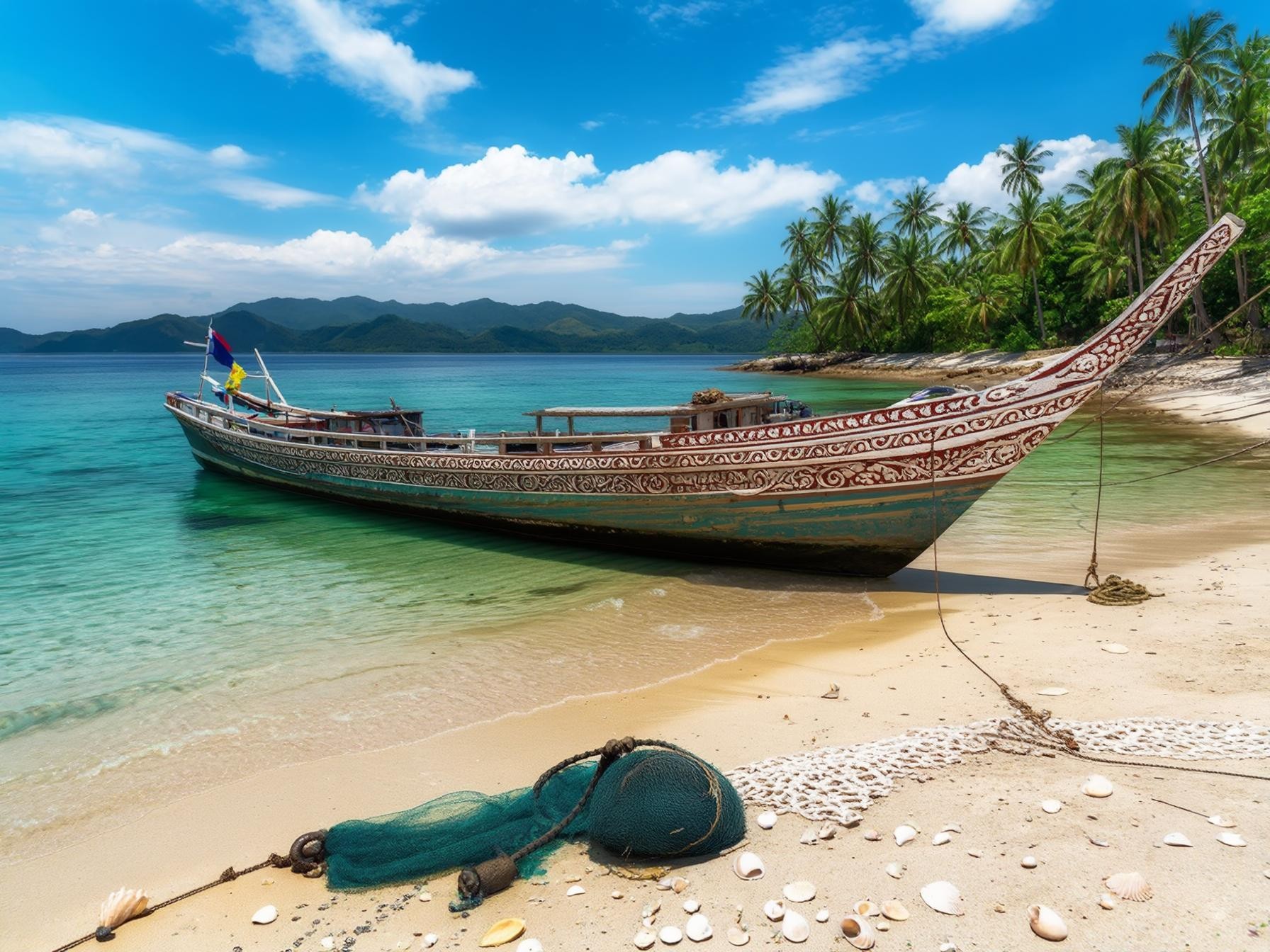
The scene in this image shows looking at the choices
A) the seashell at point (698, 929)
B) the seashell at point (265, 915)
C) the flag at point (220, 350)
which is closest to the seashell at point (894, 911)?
the seashell at point (698, 929)

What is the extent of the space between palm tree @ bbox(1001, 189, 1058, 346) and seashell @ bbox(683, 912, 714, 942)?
180 feet

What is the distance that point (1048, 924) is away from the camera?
2.85m

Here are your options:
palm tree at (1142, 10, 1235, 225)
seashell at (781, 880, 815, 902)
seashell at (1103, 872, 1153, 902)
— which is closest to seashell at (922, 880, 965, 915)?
seashell at (781, 880, 815, 902)

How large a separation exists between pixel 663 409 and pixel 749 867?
319 inches

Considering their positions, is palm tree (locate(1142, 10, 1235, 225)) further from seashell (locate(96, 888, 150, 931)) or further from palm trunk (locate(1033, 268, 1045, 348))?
seashell (locate(96, 888, 150, 931))

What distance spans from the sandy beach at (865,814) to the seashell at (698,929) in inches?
1.7

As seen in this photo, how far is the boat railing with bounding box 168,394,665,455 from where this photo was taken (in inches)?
459

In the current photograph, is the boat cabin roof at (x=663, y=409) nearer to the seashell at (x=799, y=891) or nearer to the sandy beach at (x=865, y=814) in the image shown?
the sandy beach at (x=865, y=814)

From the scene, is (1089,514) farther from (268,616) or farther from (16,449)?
(16,449)

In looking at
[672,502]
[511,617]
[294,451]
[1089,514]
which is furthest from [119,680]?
[1089,514]

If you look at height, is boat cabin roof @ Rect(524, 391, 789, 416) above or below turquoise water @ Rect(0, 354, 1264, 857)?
above

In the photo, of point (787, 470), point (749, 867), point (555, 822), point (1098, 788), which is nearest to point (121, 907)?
point (555, 822)

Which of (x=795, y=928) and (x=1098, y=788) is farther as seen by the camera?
(x=1098, y=788)

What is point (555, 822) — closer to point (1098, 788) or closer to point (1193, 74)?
point (1098, 788)
